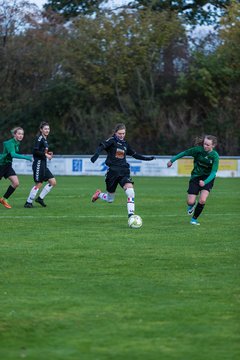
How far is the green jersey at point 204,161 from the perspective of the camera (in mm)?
15788

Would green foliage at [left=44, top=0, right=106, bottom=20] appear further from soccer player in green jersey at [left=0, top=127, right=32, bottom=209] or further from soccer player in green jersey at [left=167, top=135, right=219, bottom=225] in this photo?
soccer player in green jersey at [left=167, top=135, right=219, bottom=225]

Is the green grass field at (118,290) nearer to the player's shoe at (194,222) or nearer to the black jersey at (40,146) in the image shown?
the player's shoe at (194,222)

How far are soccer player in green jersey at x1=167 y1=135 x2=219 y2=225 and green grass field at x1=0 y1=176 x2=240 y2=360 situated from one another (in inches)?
20.1

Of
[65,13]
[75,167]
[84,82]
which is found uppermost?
[65,13]

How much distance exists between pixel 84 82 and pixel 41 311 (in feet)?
147

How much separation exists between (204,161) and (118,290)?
7454mm

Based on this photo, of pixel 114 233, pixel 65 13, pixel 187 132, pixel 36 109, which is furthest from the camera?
pixel 65 13

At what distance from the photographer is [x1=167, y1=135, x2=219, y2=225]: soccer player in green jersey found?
15.7 m

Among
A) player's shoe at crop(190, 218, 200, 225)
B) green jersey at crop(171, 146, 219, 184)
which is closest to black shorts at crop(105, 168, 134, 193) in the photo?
green jersey at crop(171, 146, 219, 184)

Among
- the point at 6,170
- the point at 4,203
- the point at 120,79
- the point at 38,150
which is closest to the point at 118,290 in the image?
the point at 4,203

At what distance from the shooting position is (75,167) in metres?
41.0

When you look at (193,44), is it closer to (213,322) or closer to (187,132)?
(187,132)

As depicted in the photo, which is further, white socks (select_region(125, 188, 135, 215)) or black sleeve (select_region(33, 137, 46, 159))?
black sleeve (select_region(33, 137, 46, 159))

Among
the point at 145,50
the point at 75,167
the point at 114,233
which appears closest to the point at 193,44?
the point at 145,50
